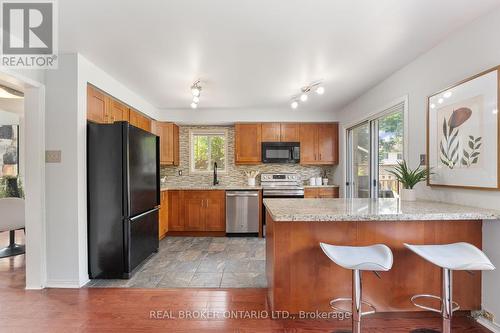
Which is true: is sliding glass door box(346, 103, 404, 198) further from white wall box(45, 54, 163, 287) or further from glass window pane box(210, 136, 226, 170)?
white wall box(45, 54, 163, 287)

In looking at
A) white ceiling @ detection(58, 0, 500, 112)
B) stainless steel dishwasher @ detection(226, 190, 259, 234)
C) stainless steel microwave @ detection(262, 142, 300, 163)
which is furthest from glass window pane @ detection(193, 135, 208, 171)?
white ceiling @ detection(58, 0, 500, 112)

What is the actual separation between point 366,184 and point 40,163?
163 inches

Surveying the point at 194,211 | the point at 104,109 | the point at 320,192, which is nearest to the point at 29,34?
the point at 104,109

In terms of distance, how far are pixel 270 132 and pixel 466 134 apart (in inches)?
128

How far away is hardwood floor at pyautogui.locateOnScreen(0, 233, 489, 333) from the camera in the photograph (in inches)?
75.2

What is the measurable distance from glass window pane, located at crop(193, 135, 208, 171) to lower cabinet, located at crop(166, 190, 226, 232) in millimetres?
783

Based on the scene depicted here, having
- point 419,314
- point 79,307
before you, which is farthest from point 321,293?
point 79,307

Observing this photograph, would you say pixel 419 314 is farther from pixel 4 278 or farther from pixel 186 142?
pixel 186 142

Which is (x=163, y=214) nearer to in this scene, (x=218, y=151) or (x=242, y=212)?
(x=242, y=212)

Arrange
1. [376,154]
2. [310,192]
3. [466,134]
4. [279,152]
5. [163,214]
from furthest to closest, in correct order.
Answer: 1. [279,152]
2. [310,192]
3. [163,214]
4. [376,154]
5. [466,134]

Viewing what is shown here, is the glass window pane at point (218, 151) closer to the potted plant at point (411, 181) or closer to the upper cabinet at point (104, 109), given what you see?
the upper cabinet at point (104, 109)

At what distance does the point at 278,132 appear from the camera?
16.2 ft

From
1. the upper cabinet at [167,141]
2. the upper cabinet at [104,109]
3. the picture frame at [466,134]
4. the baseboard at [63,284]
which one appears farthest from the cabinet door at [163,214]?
the picture frame at [466,134]

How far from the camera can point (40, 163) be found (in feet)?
8.14
